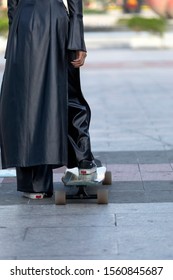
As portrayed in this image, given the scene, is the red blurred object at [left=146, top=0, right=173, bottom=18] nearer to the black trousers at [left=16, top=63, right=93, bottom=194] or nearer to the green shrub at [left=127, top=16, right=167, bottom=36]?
the green shrub at [left=127, top=16, right=167, bottom=36]

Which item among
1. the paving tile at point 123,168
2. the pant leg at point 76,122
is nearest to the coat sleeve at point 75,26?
the pant leg at point 76,122

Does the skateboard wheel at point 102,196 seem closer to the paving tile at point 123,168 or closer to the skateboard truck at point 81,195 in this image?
the skateboard truck at point 81,195

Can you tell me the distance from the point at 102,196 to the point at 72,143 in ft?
1.41

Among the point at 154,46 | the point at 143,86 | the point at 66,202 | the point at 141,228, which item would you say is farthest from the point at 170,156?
the point at 154,46

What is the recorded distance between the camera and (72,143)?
619cm

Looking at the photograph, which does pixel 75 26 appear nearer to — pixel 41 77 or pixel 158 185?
pixel 41 77

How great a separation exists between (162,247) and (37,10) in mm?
1984

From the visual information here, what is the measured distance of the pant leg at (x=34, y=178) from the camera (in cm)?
628

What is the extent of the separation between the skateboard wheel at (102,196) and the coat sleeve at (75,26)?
1000 mm

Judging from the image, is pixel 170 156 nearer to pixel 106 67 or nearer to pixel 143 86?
pixel 143 86

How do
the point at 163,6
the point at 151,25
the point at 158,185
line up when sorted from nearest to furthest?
the point at 158,185 < the point at 151,25 < the point at 163,6

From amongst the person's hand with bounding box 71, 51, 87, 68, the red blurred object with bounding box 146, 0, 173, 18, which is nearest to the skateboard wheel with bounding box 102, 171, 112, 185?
the person's hand with bounding box 71, 51, 87, 68

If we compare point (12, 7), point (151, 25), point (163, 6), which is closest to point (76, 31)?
point (12, 7)
